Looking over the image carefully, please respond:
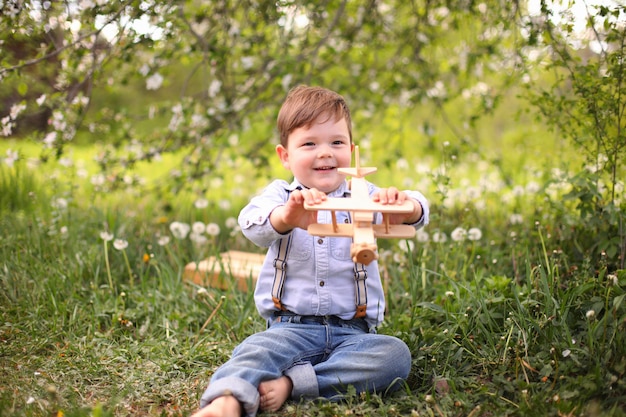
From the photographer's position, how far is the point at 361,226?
193cm

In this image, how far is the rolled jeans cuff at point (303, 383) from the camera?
217 centimetres

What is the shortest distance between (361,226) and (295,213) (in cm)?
28

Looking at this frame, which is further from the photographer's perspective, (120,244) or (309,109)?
(120,244)

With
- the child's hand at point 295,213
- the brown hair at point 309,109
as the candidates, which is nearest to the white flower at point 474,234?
the brown hair at point 309,109

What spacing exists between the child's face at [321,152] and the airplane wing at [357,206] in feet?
1.34

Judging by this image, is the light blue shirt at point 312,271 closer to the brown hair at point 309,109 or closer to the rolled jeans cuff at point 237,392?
the brown hair at point 309,109

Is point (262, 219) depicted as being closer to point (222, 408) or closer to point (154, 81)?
point (222, 408)

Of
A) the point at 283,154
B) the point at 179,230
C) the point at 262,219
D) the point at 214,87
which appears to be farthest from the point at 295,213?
the point at 214,87

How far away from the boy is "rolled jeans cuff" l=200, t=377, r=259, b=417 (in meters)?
0.04

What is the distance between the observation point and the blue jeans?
213 cm

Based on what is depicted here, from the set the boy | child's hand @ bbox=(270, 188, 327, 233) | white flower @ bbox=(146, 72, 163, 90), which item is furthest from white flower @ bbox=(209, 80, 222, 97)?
child's hand @ bbox=(270, 188, 327, 233)

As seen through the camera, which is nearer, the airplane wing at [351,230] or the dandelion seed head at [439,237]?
the airplane wing at [351,230]

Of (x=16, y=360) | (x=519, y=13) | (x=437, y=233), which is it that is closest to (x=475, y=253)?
(x=437, y=233)

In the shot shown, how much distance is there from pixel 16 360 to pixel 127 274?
0.94 metres
